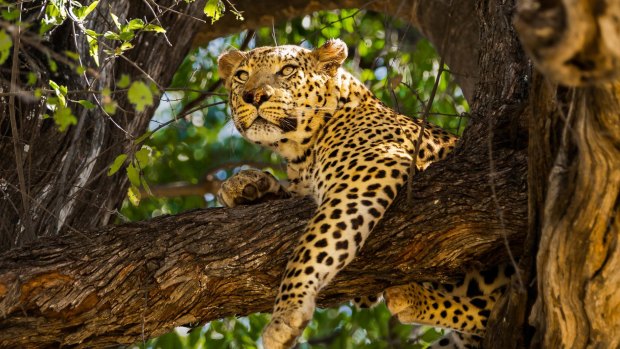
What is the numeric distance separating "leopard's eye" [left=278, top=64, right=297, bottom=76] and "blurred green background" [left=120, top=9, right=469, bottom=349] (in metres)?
2.24

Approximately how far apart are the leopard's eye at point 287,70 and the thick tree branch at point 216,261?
1402mm

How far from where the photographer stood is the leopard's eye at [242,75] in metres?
7.48

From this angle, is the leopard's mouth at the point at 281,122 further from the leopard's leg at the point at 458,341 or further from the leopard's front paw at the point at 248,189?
the leopard's leg at the point at 458,341

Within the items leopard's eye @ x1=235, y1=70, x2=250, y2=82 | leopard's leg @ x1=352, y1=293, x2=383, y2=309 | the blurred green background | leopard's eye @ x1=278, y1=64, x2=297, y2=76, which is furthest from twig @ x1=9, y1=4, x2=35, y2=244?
the blurred green background

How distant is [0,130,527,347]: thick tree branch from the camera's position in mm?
5828

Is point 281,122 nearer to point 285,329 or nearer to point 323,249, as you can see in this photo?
point 323,249

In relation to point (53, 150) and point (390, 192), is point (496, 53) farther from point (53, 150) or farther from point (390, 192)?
point (53, 150)

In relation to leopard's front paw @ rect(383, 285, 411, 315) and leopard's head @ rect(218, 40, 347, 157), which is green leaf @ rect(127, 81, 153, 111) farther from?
leopard's head @ rect(218, 40, 347, 157)

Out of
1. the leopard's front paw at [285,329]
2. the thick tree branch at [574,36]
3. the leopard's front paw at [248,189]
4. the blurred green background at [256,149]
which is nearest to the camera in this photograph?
the thick tree branch at [574,36]

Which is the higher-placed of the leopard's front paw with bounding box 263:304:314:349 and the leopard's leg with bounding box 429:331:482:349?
the leopard's front paw with bounding box 263:304:314:349

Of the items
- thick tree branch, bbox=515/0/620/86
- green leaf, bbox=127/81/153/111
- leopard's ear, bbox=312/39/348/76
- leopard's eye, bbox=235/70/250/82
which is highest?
thick tree branch, bbox=515/0/620/86

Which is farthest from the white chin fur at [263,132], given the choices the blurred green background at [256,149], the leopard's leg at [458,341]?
the blurred green background at [256,149]

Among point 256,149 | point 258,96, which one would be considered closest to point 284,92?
point 258,96

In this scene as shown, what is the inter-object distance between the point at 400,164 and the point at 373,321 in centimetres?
499
